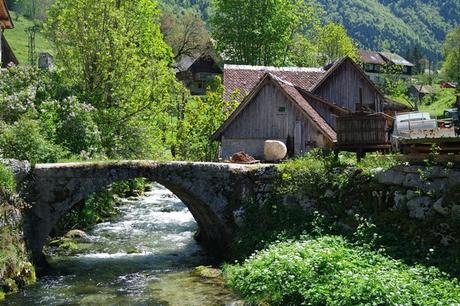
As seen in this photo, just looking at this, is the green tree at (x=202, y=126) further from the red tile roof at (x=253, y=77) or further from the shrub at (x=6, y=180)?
the shrub at (x=6, y=180)

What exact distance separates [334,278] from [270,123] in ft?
48.3

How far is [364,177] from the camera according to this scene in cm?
1574

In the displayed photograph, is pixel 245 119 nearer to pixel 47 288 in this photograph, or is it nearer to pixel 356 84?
pixel 356 84

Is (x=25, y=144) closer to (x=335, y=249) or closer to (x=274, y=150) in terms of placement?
(x=274, y=150)

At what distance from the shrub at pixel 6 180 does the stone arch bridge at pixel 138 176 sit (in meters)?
1.30

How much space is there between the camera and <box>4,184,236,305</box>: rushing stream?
1444 centimetres

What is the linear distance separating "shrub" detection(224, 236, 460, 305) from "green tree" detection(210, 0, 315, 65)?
32893 mm

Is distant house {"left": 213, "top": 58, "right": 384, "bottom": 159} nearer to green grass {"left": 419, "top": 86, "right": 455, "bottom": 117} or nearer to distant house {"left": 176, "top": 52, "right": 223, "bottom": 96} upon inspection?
green grass {"left": 419, "top": 86, "right": 455, "bottom": 117}

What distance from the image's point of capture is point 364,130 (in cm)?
1675

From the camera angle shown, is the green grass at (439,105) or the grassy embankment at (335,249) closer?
the grassy embankment at (335,249)

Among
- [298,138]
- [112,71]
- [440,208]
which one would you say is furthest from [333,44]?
[440,208]

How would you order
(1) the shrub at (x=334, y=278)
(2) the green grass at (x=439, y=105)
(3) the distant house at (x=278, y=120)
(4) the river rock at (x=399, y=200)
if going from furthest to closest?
(2) the green grass at (x=439, y=105) → (3) the distant house at (x=278, y=120) → (4) the river rock at (x=399, y=200) → (1) the shrub at (x=334, y=278)

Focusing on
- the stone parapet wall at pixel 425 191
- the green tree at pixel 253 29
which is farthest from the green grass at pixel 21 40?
the stone parapet wall at pixel 425 191

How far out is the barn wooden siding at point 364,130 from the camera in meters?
16.7
